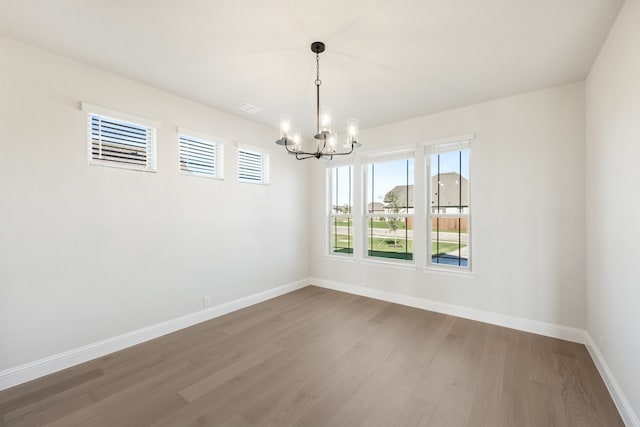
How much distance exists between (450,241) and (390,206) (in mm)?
1083

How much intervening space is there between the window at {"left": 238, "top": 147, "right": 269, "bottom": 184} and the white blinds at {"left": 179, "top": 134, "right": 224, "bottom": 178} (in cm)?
37

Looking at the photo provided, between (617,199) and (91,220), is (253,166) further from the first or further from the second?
(617,199)

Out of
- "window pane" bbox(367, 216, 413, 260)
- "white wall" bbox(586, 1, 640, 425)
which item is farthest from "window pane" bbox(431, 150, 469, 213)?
"white wall" bbox(586, 1, 640, 425)

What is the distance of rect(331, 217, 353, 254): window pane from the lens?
5.08 meters

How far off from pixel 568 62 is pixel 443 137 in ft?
4.81

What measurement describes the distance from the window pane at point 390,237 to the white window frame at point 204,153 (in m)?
2.67

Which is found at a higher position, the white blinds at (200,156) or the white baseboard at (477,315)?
the white blinds at (200,156)

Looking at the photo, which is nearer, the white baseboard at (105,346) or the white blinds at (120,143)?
the white baseboard at (105,346)

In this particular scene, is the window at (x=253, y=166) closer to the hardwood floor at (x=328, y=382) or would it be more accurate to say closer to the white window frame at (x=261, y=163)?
the white window frame at (x=261, y=163)

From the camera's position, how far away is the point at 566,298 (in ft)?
10.1

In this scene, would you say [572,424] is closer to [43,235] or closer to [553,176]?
[553,176]

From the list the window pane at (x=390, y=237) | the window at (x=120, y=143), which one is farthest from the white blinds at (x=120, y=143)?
the window pane at (x=390, y=237)

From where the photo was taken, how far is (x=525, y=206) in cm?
333

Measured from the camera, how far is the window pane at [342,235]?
5.08 m
